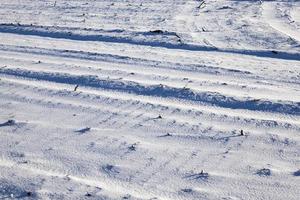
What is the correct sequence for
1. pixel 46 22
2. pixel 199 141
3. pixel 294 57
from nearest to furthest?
pixel 199 141
pixel 294 57
pixel 46 22

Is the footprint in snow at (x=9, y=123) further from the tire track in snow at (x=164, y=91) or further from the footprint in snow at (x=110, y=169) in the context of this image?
the footprint in snow at (x=110, y=169)

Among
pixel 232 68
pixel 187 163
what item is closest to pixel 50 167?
pixel 187 163

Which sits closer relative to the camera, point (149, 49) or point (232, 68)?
point (232, 68)

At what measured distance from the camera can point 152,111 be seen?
A: 513 cm

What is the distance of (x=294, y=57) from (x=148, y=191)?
4428 mm

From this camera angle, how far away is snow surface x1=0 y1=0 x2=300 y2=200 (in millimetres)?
3777

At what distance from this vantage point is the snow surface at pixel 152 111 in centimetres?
378

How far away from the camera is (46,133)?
4691 millimetres

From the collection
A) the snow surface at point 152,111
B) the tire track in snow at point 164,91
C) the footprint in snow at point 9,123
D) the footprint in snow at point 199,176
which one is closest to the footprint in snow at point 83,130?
the snow surface at point 152,111

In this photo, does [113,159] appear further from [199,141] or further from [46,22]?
[46,22]

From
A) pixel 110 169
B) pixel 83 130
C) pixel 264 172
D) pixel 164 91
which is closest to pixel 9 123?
pixel 83 130

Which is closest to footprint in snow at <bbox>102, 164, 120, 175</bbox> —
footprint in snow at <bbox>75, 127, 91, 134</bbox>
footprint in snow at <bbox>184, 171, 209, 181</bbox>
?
footprint in snow at <bbox>184, 171, 209, 181</bbox>

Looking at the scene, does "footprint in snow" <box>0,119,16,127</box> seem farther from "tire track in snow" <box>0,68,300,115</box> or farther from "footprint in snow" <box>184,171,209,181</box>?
"footprint in snow" <box>184,171,209,181</box>

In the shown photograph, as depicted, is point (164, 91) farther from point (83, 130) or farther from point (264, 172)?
point (264, 172)
